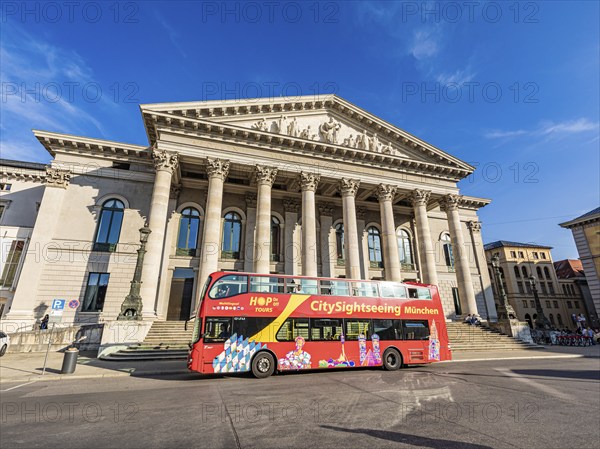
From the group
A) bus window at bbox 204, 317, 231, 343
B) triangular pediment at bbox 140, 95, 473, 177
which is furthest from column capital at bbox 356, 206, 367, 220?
bus window at bbox 204, 317, 231, 343

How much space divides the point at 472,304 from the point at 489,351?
18.9ft

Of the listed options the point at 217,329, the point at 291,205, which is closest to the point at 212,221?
the point at 291,205

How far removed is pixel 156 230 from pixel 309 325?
482 inches

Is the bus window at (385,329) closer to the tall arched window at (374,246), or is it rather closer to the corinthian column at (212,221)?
the corinthian column at (212,221)

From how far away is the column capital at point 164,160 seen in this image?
65.1 ft

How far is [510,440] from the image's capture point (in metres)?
4.48

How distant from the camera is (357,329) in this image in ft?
39.4

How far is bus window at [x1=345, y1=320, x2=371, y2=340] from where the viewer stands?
38.8 ft

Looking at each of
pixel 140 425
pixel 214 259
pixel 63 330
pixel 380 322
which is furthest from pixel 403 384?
pixel 63 330

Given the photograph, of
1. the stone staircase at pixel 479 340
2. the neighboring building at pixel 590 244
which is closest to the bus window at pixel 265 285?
the stone staircase at pixel 479 340

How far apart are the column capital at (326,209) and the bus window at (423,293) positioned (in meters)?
14.8

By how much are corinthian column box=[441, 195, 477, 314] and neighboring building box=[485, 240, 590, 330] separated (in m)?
35.2

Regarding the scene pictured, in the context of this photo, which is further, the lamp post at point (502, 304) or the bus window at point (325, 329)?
the lamp post at point (502, 304)

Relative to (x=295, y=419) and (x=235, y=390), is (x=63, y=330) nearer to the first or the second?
(x=235, y=390)
